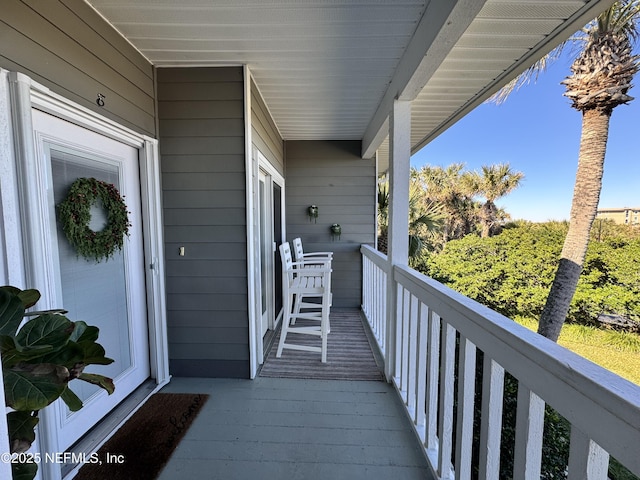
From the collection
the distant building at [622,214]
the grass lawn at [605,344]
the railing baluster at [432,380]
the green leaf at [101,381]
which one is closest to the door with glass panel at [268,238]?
the railing baluster at [432,380]

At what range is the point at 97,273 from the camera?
1754 millimetres

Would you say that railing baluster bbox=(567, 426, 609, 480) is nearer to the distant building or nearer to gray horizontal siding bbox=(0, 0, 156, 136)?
gray horizontal siding bbox=(0, 0, 156, 136)

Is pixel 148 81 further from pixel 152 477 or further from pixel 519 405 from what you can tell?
pixel 519 405

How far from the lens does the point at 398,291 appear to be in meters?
2.25

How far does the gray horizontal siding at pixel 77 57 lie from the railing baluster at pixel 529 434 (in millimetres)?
2205

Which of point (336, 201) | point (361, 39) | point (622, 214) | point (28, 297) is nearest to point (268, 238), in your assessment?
point (336, 201)

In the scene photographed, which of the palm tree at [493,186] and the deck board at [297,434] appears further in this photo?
the palm tree at [493,186]

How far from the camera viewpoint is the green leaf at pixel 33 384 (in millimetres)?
661

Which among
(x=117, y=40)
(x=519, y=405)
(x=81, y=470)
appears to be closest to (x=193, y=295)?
(x=81, y=470)

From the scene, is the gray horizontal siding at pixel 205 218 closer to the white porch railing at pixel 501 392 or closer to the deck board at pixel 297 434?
the deck board at pixel 297 434

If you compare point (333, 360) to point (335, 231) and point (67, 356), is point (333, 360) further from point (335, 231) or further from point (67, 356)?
point (67, 356)

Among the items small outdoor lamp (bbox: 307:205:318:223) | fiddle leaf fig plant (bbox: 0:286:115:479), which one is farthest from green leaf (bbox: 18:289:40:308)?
small outdoor lamp (bbox: 307:205:318:223)

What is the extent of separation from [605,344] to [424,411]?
4661 millimetres

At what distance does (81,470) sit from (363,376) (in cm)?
186
